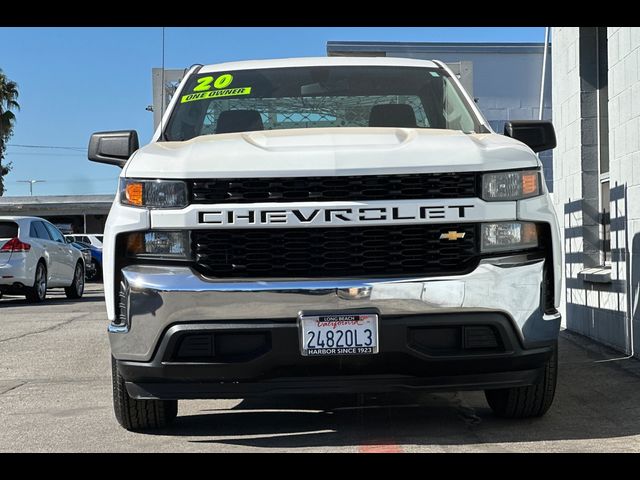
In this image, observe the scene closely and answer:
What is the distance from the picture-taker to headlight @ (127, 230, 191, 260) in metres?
4.43

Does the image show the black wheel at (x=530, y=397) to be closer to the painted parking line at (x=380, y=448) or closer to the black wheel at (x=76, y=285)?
the painted parking line at (x=380, y=448)

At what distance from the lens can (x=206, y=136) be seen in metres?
5.31

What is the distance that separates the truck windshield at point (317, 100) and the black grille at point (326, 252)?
4.58 feet

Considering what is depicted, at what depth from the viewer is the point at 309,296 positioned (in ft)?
14.1

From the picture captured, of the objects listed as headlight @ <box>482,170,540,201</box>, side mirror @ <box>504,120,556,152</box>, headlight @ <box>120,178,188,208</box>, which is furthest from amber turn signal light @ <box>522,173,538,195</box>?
headlight @ <box>120,178,188,208</box>

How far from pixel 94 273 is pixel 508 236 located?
2317 cm

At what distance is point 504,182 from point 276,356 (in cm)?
137

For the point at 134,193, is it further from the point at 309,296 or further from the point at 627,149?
the point at 627,149

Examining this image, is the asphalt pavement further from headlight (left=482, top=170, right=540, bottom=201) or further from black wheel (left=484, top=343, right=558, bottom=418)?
headlight (left=482, top=170, right=540, bottom=201)

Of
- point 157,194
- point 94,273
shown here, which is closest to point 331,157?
point 157,194

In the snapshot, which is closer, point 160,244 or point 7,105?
point 160,244

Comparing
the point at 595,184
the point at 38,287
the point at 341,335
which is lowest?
the point at 38,287
